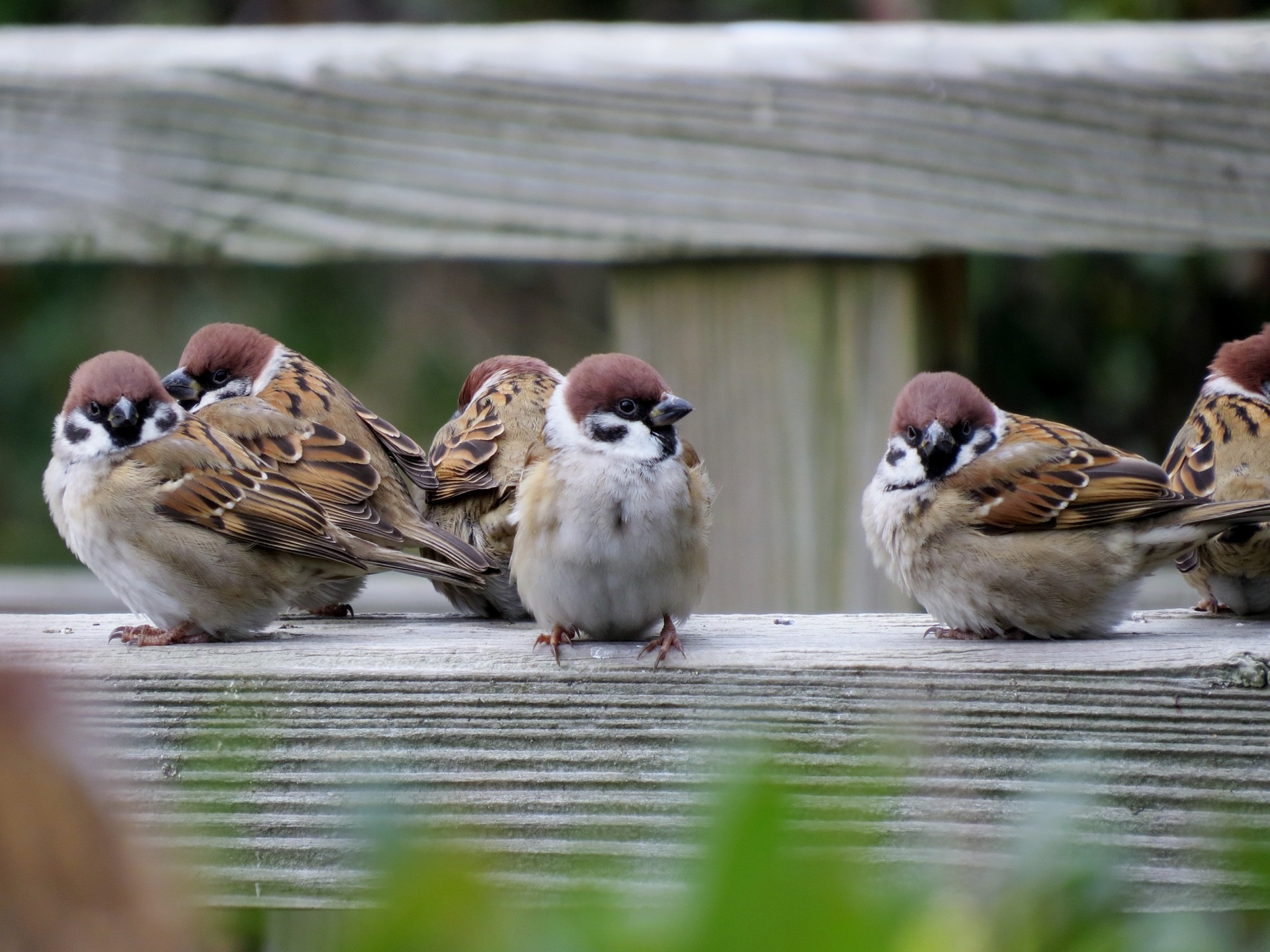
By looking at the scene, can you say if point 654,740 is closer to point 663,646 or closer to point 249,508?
point 663,646

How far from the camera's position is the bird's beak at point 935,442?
299 centimetres

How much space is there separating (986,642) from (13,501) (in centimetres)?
543

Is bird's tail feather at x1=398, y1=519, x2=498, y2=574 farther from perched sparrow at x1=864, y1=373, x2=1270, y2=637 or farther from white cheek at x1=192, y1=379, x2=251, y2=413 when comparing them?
perched sparrow at x1=864, y1=373, x2=1270, y2=637

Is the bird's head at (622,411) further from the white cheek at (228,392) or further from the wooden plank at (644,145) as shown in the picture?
the white cheek at (228,392)

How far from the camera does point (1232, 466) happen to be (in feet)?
9.34

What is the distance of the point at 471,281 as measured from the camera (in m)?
7.88

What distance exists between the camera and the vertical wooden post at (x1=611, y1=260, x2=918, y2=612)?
112 inches

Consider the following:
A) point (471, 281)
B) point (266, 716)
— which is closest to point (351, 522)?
point (266, 716)

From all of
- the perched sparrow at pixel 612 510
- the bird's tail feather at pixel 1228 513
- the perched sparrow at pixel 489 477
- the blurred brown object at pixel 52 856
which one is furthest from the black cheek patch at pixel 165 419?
the blurred brown object at pixel 52 856

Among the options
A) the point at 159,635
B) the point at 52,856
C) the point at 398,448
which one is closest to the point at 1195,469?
the point at 398,448

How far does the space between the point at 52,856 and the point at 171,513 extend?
2300 millimetres

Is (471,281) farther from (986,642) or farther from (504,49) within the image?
(986,642)

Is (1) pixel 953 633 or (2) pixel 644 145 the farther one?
(2) pixel 644 145

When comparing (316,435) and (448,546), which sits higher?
(316,435)
